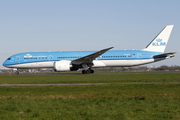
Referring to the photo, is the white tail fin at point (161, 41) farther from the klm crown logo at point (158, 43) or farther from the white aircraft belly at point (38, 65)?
the white aircraft belly at point (38, 65)

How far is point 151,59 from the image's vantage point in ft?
124

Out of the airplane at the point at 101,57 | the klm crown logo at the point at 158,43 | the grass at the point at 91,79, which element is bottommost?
the grass at the point at 91,79

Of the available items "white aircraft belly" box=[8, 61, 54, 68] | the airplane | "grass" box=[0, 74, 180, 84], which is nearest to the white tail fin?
the airplane

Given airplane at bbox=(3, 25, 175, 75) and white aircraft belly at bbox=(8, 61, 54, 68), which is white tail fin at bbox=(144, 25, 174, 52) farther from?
white aircraft belly at bbox=(8, 61, 54, 68)

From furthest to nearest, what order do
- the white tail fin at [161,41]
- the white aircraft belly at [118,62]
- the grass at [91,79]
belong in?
the white tail fin at [161,41], the white aircraft belly at [118,62], the grass at [91,79]

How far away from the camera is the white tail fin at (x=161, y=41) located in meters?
39.4

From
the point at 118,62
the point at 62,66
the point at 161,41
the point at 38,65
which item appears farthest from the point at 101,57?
the point at 161,41

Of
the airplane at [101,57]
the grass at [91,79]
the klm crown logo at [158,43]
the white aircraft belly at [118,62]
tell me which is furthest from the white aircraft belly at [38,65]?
the klm crown logo at [158,43]

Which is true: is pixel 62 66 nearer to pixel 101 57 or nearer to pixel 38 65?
pixel 38 65

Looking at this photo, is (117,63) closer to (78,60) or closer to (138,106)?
(78,60)

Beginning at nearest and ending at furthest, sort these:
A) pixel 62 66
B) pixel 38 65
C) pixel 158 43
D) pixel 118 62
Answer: pixel 62 66, pixel 118 62, pixel 38 65, pixel 158 43

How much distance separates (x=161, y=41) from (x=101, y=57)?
38.3 feet

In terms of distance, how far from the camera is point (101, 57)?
37312 millimetres

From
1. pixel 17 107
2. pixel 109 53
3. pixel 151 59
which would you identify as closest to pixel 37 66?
pixel 109 53
